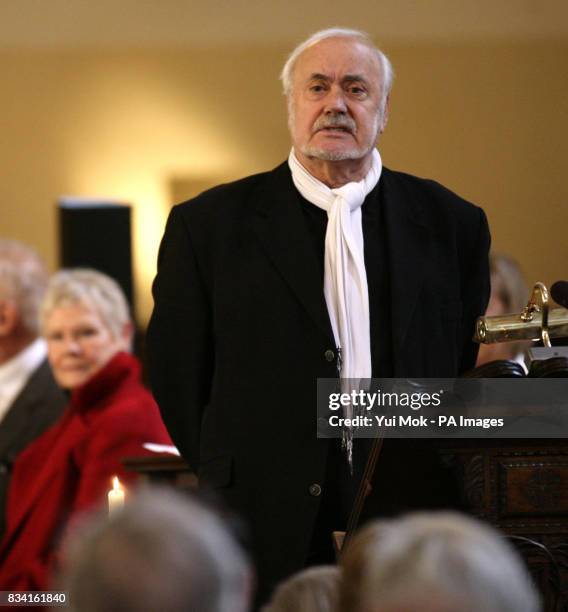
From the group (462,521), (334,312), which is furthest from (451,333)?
(462,521)

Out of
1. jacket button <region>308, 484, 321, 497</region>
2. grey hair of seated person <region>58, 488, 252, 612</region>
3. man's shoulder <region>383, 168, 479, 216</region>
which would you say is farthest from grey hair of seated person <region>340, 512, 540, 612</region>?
man's shoulder <region>383, 168, 479, 216</region>

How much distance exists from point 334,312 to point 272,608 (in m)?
1.49

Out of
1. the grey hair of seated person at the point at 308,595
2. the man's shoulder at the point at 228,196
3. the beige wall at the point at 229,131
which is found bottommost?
the grey hair of seated person at the point at 308,595

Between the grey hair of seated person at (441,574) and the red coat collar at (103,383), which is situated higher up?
the red coat collar at (103,383)

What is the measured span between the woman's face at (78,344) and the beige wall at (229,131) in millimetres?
3566

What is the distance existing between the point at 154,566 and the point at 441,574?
251mm

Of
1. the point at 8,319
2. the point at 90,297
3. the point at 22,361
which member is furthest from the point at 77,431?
the point at 8,319

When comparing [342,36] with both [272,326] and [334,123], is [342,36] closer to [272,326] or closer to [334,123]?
[334,123]

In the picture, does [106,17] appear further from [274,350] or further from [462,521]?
[462,521]

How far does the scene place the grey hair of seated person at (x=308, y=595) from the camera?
4.95 ft

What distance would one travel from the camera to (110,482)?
4211mm

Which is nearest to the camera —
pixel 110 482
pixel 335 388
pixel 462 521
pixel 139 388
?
pixel 462 521

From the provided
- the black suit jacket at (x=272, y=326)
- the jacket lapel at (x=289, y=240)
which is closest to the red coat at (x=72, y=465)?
the black suit jacket at (x=272, y=326)

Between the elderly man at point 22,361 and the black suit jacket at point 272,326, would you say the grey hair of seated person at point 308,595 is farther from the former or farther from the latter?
the elderly man at point 22,361
